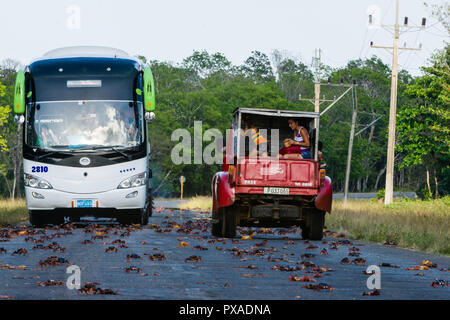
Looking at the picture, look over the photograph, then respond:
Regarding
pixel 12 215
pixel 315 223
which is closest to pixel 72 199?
pixel 315 223

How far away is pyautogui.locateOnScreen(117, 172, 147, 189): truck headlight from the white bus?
0.02 metres

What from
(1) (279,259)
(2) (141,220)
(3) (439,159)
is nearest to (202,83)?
(3) (439,159)

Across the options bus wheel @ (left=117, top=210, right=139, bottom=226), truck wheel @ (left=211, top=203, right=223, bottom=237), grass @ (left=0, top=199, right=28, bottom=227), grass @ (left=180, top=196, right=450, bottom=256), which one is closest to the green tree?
grass @ (left=180, top=196, right=450, bottom=256)

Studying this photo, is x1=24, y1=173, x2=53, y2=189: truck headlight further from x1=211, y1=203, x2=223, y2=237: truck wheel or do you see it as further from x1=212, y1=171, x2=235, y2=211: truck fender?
x1=212, y1=171, x2=235, y2=211: truck fender

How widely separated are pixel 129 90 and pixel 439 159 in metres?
34.5

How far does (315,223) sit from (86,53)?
25.0ft

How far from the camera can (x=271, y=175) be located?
17125mm

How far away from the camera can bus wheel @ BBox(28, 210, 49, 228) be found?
20.3 metres

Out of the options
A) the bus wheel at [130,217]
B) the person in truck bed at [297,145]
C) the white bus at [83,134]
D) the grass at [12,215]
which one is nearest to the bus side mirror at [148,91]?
the white bus at [83,134]

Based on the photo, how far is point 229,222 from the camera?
17.7 m

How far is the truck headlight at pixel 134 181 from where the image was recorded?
1995cm

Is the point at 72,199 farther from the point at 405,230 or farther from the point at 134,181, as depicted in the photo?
the point at 405,230
